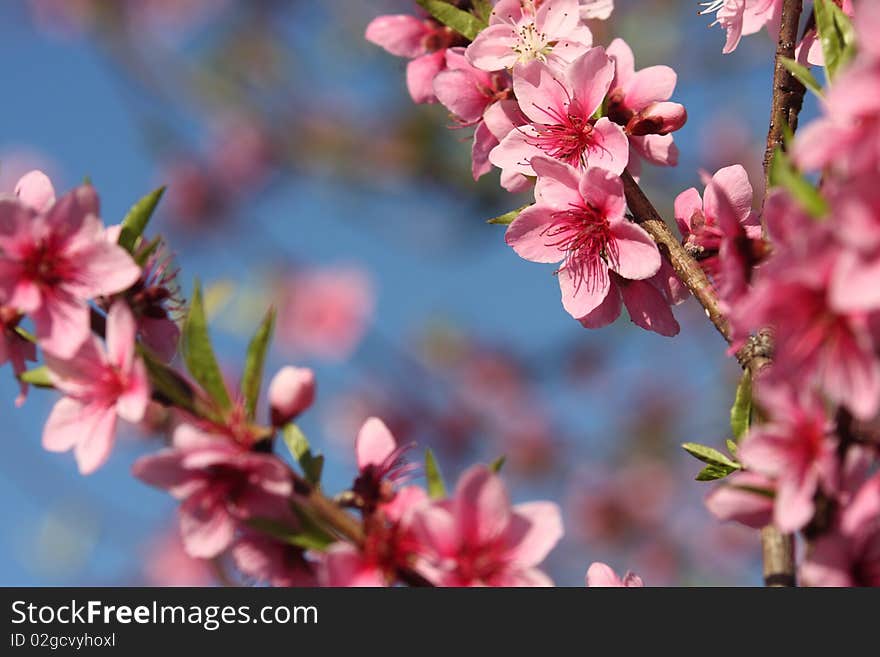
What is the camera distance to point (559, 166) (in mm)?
1340

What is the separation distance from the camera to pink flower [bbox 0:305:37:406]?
4.00 ft

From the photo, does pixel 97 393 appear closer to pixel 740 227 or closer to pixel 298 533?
pixel 298 533

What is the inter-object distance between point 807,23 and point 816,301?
790mm

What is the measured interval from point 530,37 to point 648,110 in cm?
23

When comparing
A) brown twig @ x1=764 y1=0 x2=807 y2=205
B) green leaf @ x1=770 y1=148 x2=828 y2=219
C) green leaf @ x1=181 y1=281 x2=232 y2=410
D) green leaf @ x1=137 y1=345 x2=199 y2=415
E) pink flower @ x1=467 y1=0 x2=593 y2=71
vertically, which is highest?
pink flower @ x1=467 y1=0 x2=593 y2=71

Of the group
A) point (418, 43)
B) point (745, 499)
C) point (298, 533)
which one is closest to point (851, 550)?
point (745, 499)

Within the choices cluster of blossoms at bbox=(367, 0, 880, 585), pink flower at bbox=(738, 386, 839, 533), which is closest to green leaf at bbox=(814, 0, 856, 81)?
cluster of blossoms at bbox=(367, 0, 880, 585)

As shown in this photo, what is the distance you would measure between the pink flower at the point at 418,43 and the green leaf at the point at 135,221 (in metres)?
0.64

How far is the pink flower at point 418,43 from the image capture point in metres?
1.73

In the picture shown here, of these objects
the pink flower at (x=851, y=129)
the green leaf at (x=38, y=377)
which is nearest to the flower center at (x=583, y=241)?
the pink flower at (x=851, y=129)

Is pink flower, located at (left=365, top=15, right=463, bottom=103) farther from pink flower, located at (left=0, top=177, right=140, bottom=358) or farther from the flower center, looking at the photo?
pink flower, located at (left=0, top=177, right=140, bottom=358)

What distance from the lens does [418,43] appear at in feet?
5.85

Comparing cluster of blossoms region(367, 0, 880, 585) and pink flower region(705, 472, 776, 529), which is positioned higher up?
cluster of blossoms region(367, 0, 880, 585)

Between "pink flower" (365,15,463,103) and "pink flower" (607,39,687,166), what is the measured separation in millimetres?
369
